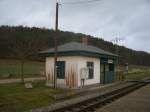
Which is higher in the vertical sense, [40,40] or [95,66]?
[40,40]

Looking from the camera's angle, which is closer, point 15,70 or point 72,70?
point 72,70

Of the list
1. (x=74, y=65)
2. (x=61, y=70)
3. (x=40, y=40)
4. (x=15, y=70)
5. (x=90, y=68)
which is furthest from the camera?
(x=40, y=40)

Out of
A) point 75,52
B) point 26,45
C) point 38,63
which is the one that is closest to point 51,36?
point 38,63

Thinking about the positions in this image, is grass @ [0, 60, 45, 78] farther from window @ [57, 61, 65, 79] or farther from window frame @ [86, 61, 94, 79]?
window frame @ [86, 61, 94, 79]

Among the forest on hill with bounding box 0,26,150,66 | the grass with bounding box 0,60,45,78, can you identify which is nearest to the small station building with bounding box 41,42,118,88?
the forest on hill with bounding box 0,26,150,66

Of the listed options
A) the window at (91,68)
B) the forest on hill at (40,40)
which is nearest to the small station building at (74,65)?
the window at (91,68)

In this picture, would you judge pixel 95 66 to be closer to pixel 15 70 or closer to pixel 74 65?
pixel 74 65

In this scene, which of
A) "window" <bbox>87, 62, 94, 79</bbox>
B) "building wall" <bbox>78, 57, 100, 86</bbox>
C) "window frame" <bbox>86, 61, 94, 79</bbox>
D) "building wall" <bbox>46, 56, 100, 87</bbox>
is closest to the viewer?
"building wall" <bbox>46, 56, 100, 87</bbox>

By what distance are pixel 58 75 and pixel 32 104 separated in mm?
9704

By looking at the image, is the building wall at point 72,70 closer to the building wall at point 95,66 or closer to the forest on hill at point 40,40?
the building wall at point 95,66

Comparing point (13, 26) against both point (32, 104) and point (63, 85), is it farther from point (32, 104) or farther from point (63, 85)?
point (32, 104)

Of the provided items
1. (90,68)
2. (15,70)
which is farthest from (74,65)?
(15,70)

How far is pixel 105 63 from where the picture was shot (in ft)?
94.3

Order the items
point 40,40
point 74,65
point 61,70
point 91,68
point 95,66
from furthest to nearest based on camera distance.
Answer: point 40,40
point 95,66
point 91,68
point 61,70
point 74,65
